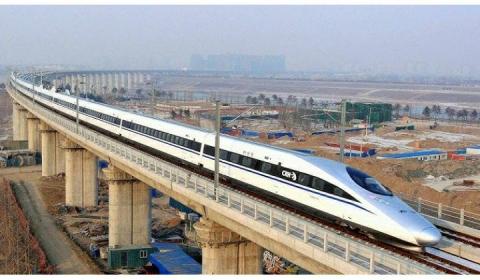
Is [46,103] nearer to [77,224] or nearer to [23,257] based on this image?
[77,224]

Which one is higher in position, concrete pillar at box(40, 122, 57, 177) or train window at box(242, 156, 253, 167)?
train window at box(242, 156, 253, 167)

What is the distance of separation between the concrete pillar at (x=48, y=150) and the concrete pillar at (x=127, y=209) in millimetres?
33859

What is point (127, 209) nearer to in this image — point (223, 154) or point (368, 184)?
point (223, 154)

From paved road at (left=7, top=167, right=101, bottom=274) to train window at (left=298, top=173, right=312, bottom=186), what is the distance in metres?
21.8

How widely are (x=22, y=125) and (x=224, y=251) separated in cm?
8567

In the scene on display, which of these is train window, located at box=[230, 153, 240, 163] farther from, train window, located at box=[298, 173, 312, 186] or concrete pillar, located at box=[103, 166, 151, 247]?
concrete pillar, located at box=[103, 166, 151, 247]

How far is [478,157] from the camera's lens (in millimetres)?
77562

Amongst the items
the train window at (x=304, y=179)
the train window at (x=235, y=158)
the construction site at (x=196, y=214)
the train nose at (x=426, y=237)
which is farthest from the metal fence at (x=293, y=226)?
the construction site at (x=196, y=214)

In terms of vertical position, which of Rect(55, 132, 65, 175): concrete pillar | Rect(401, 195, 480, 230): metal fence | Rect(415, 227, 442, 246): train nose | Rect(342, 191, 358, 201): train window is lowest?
Rect(55, 132, 65, 175): concrete pillar

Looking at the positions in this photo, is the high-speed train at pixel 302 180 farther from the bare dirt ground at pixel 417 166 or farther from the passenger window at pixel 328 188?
the bare dirt ground at pixel 417 166

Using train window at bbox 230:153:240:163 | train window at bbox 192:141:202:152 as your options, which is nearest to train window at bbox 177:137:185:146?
train window at bbox 192:141:202:152

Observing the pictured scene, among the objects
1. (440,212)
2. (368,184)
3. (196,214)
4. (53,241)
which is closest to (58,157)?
(53,241)

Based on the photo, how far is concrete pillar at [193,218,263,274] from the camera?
2548 cm

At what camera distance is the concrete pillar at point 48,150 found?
235ft
